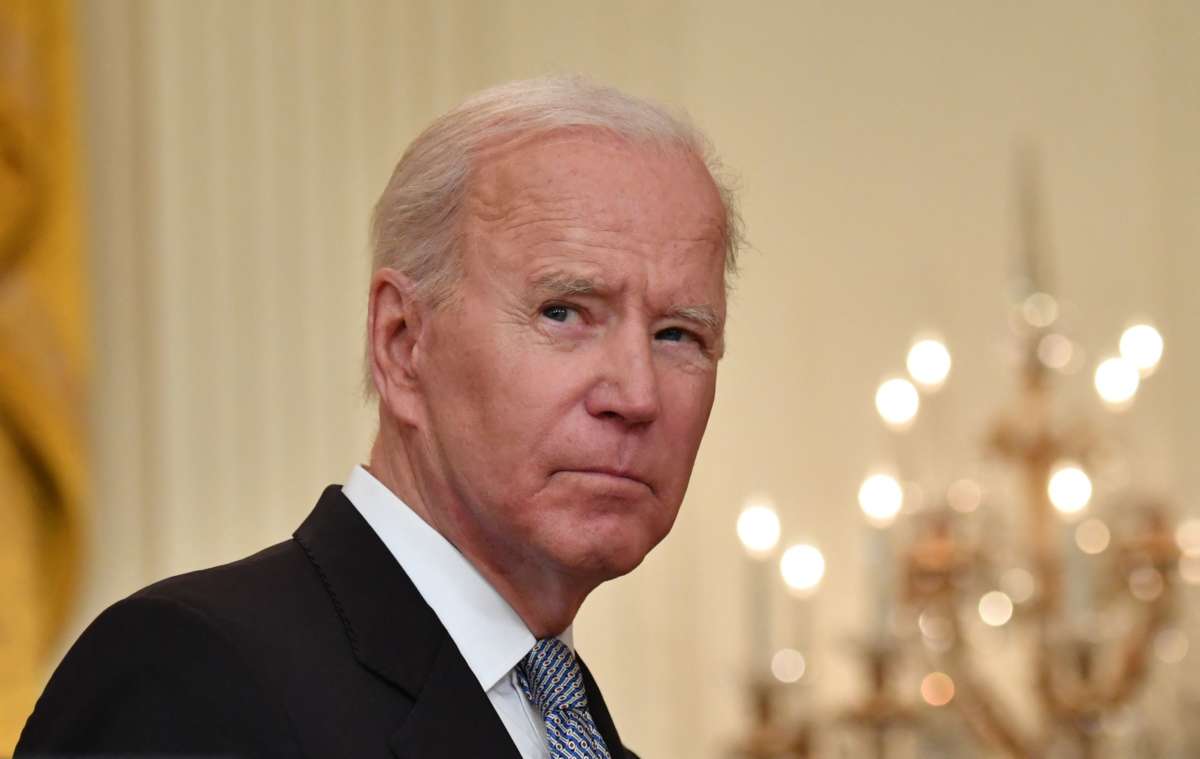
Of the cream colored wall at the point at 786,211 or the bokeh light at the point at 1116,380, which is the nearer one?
the cream colored wall at the point at 786,211

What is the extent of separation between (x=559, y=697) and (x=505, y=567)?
0.15m

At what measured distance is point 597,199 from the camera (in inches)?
77.2

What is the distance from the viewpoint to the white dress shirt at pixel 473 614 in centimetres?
195

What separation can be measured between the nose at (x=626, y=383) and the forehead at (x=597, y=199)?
0.09 m

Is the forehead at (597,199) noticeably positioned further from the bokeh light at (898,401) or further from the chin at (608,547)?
the bokeh light at (898,401)

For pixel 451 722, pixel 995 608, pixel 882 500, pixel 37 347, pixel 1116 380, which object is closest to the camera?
pixel 451 722

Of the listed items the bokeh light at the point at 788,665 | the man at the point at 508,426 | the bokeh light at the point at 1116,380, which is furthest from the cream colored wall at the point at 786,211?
the man at the point at 508,426

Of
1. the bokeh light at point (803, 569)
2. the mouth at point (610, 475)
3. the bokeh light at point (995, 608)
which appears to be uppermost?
the mouth at point (610, 475)

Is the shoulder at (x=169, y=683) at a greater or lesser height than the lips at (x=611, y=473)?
lesser

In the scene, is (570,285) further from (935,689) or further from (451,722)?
(935,689)

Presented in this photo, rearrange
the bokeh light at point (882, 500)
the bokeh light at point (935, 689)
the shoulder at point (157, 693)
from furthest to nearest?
the bokeh light at point (935, 689)
the bokeh light at point (882, 500)
the shoulder at point (157, 693)

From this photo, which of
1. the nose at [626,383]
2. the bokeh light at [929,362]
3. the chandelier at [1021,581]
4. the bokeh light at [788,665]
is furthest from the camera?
the bokeh light at [788,665]

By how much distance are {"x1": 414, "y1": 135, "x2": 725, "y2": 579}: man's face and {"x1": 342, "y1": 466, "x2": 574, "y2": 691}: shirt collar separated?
0.03 meters

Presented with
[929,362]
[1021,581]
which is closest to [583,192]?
[929,362]
